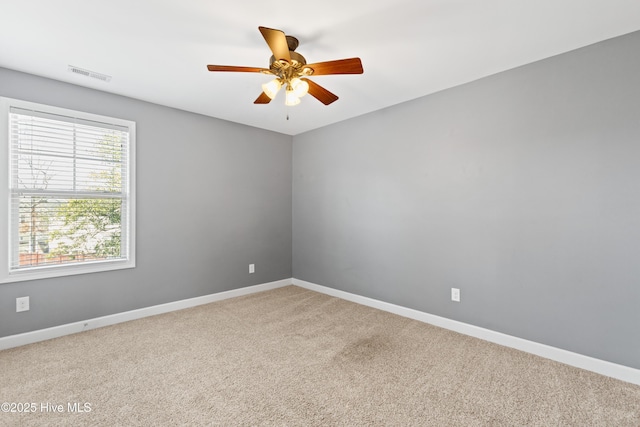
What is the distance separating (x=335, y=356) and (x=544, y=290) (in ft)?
5.85

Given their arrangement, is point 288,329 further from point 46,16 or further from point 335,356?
point 46,16

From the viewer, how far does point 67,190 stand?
2854 mm

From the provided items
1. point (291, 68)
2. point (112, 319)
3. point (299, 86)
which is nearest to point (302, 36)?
point (291, 68)

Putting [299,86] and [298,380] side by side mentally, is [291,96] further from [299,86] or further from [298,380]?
[298,380]

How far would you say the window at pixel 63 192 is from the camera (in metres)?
2.60

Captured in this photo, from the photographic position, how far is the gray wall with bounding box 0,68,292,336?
2787 mm

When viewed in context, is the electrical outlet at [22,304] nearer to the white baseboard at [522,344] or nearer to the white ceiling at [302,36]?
the white ceiling at [302,36]

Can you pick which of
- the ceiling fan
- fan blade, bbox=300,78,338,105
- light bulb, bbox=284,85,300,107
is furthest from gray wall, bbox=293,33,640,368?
light bulb, bbox=284,85,300,107

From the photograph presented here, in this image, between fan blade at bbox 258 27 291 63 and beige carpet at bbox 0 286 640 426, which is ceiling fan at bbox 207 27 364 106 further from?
beige carpet at bbox 0 286 640 426

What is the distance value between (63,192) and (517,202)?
4.11 m

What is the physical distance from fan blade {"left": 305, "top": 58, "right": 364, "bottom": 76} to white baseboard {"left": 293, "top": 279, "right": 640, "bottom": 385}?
2.49 m

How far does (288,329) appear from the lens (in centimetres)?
300

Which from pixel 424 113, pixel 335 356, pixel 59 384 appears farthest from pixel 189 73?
pixel 335 356

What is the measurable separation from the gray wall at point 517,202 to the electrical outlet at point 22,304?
326 cm
